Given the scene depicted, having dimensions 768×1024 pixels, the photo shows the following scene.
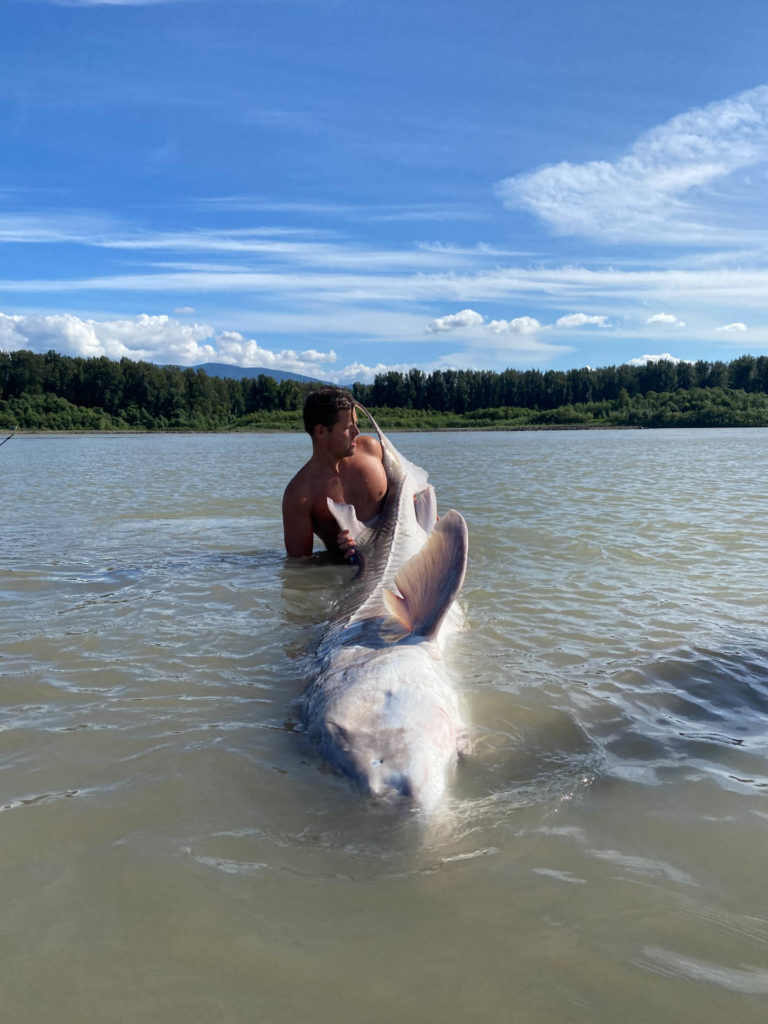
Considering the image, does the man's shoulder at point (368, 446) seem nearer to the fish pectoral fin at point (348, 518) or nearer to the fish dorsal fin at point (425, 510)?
the fish dorsal fin at point (425, 510)

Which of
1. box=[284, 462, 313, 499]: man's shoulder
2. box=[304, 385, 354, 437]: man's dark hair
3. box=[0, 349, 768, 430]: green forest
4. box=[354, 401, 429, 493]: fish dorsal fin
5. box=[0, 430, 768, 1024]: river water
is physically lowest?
box=[0, 430, 768, 1024]: river water

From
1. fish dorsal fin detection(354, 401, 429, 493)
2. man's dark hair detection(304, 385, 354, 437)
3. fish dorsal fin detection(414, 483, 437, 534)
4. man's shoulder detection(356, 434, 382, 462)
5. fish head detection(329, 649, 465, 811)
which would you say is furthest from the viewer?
man's shoulder detection(356, 434, 382, 462)

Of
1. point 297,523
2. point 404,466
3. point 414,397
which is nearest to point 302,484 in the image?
point 297,523

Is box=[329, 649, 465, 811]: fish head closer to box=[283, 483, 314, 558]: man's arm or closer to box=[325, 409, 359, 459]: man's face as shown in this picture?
box=[325, 409, 359, 459]: man's face

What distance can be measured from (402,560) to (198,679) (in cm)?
146

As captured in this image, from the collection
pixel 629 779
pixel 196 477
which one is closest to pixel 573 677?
pixel 629 779

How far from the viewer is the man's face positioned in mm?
6059

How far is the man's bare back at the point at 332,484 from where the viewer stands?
20.2 feet

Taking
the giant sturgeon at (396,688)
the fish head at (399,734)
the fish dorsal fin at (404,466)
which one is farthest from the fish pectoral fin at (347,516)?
the fish head at (399,734)

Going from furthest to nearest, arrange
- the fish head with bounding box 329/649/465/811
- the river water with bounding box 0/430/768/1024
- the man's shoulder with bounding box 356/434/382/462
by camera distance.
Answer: the man's shoulder with bounding box 356/434/382/462
the fish head with bounding box 329/649/465/811
the river water with bounding box 0/430/768/1024

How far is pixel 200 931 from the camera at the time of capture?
6.06ft

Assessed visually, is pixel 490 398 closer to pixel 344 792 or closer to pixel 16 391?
pixel 16 391

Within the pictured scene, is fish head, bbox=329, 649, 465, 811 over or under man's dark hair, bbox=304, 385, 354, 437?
under

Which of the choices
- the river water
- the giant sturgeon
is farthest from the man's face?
the giant sturgeon
